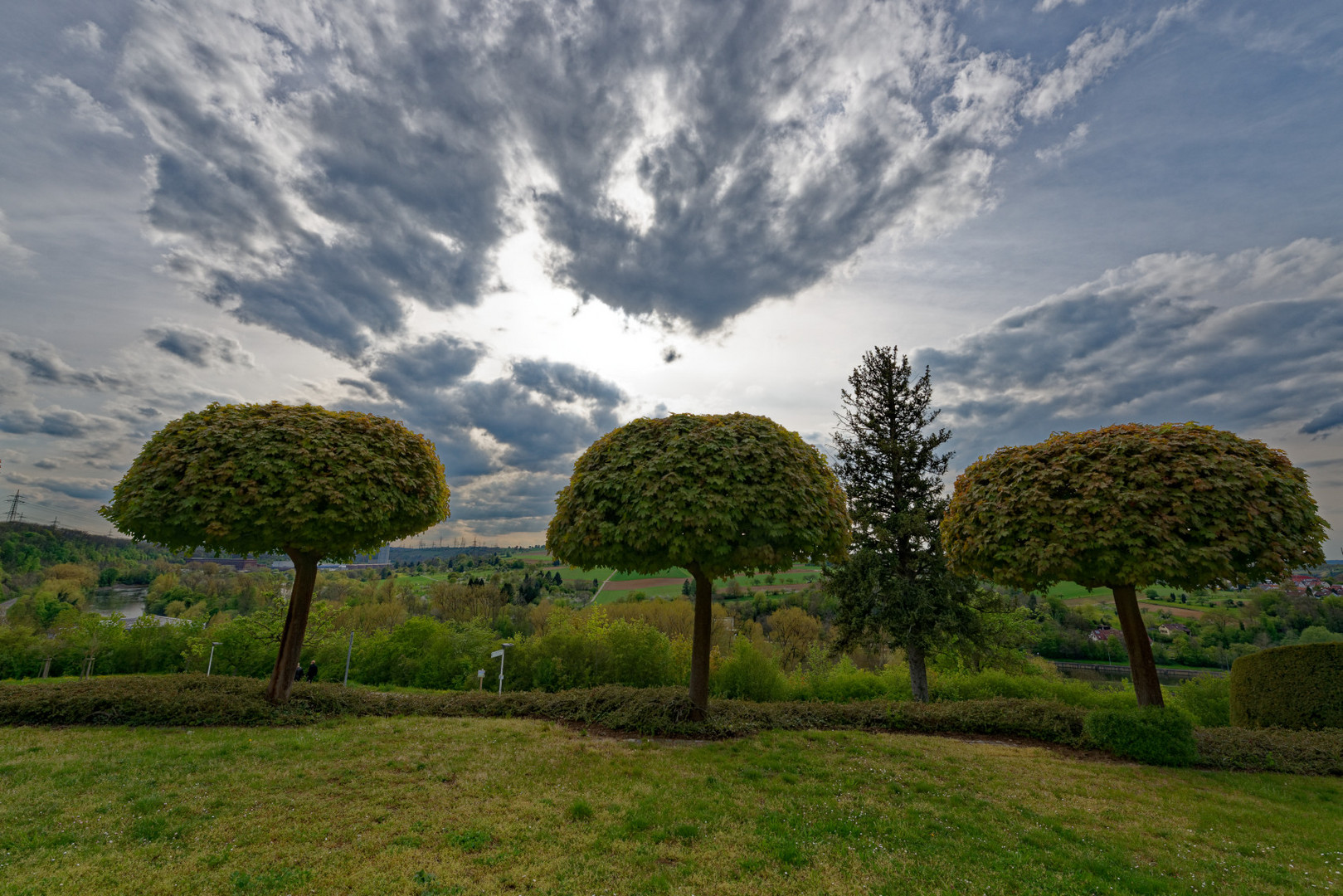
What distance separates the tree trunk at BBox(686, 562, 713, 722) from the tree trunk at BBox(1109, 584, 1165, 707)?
7.90 meters

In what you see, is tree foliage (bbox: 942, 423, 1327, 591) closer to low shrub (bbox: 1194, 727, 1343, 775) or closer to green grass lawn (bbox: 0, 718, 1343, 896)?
low shrub (bbox: 1194, 727, 1343, 775)

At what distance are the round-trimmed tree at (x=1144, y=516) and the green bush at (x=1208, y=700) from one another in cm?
888

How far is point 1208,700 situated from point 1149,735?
1046 centimetres

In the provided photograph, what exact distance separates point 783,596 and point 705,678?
5683cm

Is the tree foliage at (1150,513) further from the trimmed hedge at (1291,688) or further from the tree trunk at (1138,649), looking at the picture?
the trimmed hedge at (1291,688)

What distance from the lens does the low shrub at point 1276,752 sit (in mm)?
8422

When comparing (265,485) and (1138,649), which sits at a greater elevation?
(265,485)

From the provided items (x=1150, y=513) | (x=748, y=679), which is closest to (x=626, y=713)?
(x=748, y=679)

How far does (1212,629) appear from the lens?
57438mm

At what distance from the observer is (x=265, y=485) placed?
9.88 metres

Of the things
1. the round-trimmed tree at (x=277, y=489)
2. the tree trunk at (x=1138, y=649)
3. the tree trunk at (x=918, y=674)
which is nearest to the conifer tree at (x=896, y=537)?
the tree trunk at (x=918, y=674)

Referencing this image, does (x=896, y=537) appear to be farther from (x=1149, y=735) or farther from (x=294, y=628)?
(x=294, y=628)

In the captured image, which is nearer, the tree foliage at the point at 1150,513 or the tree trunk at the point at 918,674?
the tree foliage at the point at 1150,513

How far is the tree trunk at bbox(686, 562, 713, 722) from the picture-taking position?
9.89 meters
